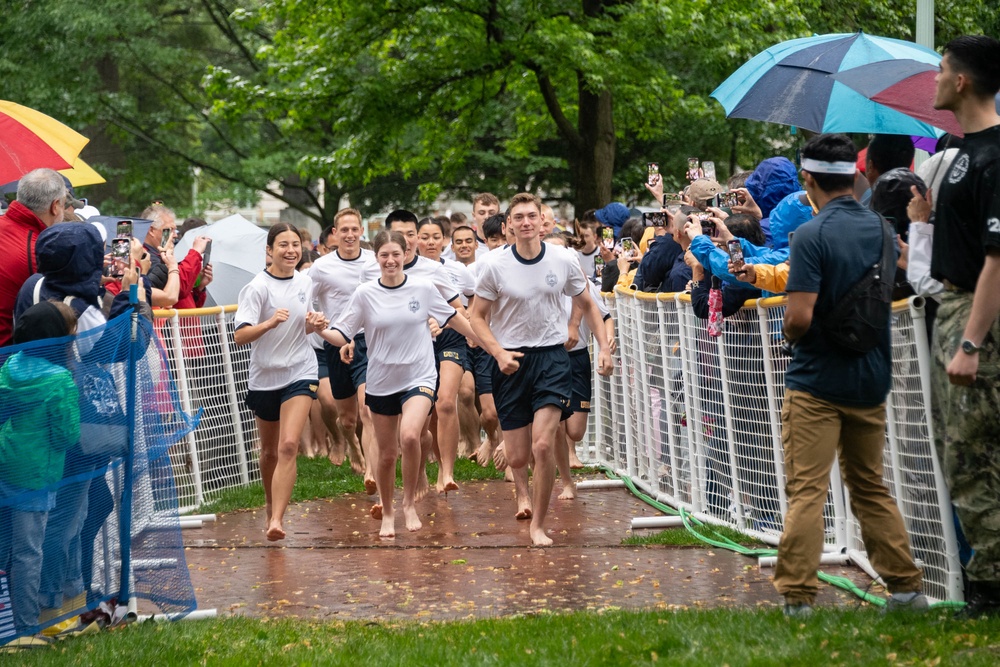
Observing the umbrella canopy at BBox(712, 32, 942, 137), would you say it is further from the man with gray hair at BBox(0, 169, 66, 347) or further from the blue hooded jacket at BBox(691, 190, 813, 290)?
the man with gray hair at BBox(0, 169, 66, 347)

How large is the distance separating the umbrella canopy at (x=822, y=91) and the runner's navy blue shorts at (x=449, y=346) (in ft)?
12.6

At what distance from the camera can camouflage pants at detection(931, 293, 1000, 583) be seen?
5648 mm

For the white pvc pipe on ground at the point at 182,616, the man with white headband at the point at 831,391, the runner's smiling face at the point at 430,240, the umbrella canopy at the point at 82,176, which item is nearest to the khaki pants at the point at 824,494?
the man with white headband at the point at 831,391

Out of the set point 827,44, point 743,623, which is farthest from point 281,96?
point 743,623

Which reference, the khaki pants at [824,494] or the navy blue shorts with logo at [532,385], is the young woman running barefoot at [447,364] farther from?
the khaki pants at [824,494]

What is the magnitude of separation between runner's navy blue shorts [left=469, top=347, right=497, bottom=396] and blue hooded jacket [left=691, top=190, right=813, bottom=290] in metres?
5.04

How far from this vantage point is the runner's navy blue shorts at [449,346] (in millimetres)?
11656

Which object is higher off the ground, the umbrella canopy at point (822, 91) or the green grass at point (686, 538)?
the umbrella canopy at point (822, 91)

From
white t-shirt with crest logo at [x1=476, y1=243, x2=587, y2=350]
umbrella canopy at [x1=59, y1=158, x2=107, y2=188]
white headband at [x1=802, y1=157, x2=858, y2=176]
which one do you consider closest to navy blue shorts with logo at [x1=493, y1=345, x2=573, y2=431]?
white t-shirt with crest logo at [x1=476, y1=243, x2=587, y2=350]

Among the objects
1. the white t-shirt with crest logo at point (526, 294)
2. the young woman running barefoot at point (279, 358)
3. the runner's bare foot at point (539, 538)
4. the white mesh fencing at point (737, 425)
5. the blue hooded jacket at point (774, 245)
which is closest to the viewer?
the white mesh fencing at point (737, 425)

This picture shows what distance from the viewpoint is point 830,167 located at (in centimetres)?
618

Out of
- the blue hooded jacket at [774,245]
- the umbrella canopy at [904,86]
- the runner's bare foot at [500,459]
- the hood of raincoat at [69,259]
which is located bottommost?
the runner's bare foot at [500,459]

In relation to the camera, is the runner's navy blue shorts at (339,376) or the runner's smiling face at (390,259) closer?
the runner's smiling face at (390,259)

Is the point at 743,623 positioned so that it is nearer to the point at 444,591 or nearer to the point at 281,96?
the point at 444,591
